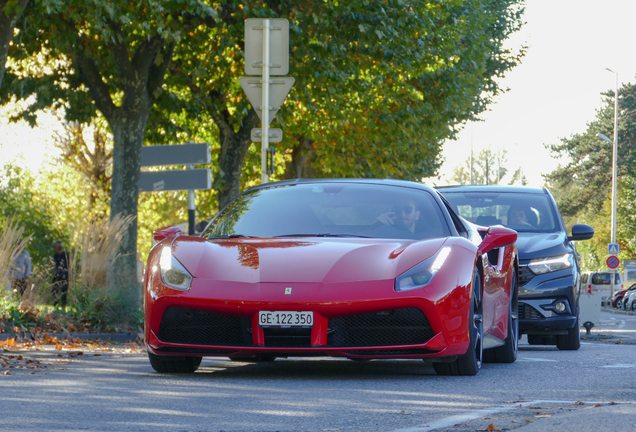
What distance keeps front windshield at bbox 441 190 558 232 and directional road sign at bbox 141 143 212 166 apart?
7.29m

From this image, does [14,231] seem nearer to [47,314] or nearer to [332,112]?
[47,314]

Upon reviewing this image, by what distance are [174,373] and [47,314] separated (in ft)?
19.1

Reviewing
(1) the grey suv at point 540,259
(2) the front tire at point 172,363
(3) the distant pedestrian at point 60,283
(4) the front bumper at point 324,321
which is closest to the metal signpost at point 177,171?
(3) the distant pedestrian at point 60,283

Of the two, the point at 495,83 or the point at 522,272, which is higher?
the point at 495,83

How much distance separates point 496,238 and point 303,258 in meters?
1.84

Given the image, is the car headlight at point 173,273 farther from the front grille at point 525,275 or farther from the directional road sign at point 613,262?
the directional road sign at point 613,262

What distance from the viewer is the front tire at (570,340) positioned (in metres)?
11.0

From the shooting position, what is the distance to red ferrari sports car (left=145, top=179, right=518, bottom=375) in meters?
6.26

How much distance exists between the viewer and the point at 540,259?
10.7 metres

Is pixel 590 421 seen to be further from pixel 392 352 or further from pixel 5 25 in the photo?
pixel 5 25

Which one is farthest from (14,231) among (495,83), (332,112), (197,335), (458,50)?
(495,83)

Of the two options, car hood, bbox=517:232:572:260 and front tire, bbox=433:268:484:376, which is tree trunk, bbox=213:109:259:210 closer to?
car hood, bbox=517:232:572:260

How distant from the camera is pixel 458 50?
24.7 metres

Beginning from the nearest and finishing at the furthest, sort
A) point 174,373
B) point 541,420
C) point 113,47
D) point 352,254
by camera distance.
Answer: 1. point 541,420
2. point 352,254
3. point 174,373
4. point 113,47
